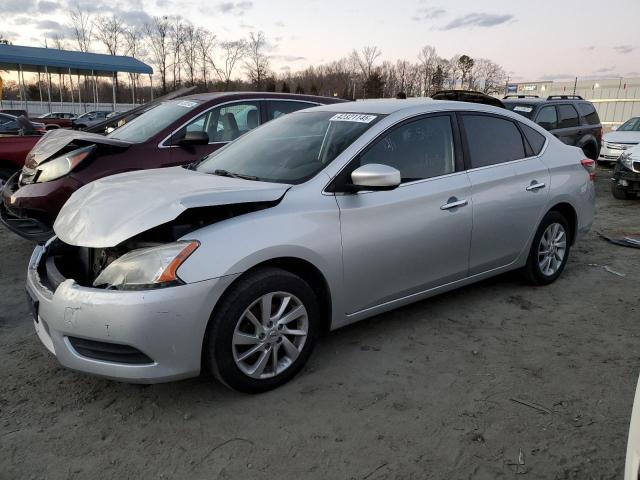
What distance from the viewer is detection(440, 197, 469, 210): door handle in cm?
362

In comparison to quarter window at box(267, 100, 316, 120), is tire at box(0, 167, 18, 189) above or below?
below

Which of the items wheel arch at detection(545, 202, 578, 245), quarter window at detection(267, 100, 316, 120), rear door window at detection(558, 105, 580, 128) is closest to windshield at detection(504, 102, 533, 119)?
rear door window at detection(558, 105, 580, 128)

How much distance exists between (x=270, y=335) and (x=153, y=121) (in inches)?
142

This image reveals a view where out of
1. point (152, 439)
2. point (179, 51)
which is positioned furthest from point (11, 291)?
point (179, 51)

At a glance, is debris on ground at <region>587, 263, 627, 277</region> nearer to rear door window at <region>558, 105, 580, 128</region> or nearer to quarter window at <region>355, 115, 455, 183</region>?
quarter window at <region>355, 115, 455, 183</region>

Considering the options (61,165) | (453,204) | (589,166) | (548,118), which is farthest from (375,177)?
(548,118)

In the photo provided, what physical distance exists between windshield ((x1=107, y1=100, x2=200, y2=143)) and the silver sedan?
1585mm

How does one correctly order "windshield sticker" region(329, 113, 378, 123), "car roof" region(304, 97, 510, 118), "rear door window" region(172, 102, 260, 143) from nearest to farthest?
1. "windshield sticker" region(329, 113, 378, 123)
2. "car roof" region(304, 97, 510, 118)
3. "rear door window" region(172, 102, 260, 143)

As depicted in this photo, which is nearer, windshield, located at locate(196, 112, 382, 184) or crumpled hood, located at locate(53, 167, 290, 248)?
crumpled hood, located at locate(53, 167, 290, 248)

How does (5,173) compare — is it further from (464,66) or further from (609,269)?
(464,66)

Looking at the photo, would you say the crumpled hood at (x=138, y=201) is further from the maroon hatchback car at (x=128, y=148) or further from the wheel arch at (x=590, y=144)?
the wheel arch at (x=590, y=144)

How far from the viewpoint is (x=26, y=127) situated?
1048 centimetres

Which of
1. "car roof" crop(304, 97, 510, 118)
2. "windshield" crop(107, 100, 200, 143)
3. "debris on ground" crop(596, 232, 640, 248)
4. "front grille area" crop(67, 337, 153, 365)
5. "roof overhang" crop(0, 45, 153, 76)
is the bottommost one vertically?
"debris on ground" crop(596, 232, 640, 248)

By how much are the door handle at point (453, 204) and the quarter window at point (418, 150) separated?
213 mm
